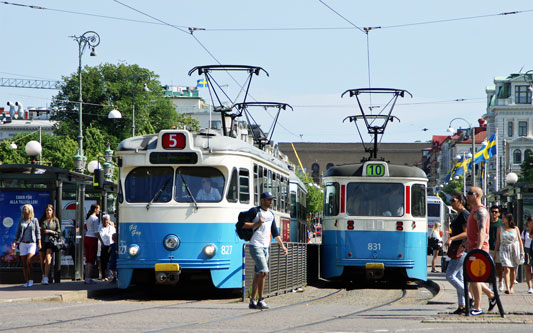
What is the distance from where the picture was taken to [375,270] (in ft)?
73.9

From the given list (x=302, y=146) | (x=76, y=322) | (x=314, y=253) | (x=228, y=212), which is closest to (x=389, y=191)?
(x=314, y=253)

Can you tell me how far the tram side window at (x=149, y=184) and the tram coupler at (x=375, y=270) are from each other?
585 cm

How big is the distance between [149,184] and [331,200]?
6107mm

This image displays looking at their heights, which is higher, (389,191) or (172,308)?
(389,191)

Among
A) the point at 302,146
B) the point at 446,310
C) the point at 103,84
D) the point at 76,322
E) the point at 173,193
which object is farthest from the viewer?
the point at 302,146

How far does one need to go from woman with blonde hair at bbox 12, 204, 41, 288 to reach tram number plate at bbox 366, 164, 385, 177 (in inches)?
284

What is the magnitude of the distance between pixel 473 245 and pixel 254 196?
6.40 metres

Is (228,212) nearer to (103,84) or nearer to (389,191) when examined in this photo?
(389,191)

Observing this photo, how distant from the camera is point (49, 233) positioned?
792 inches

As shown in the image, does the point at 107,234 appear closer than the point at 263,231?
No

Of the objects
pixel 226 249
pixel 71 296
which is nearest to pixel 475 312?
pixel 226 249

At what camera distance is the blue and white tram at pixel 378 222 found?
2250 centimetres

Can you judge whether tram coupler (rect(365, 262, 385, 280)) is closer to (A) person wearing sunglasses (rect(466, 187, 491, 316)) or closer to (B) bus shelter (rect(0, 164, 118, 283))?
(B) bus shelter (rect(0, 164, 118, 283))

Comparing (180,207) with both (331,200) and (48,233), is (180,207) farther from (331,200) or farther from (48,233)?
(331,200)
